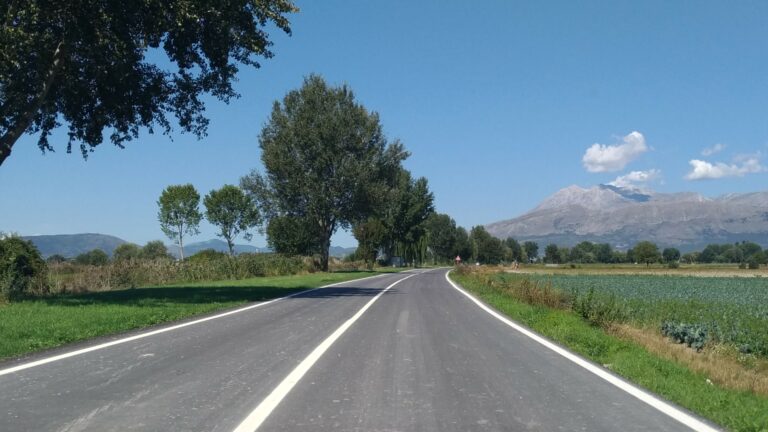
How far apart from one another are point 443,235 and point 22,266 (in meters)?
124

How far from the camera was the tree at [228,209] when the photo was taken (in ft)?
306

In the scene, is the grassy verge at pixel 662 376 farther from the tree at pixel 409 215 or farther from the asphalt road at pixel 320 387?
the tree at pixel 409 215

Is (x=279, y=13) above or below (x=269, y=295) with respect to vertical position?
above

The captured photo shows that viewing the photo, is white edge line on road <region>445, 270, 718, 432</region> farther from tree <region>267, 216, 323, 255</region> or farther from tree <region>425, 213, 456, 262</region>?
tree <region>425, 213, 456, 262</region>

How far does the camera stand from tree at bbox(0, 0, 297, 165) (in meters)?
17.5

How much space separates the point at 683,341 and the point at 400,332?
21.1ft

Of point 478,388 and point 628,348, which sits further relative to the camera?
point 628,348

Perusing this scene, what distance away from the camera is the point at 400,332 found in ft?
44.5

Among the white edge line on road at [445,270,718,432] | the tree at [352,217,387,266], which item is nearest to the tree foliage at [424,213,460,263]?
the tree at [352,217,387,266]

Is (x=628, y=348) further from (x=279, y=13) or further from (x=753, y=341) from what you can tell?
(x=279, y=13)

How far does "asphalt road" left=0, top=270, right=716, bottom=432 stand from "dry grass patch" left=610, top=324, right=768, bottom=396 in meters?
2.12

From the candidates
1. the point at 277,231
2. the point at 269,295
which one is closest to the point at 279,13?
the point at 269,295

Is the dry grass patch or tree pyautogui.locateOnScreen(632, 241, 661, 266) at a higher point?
tree pyautogui.locateOnScreen(632, 241, 661, 266)

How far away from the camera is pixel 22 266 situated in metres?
24.8
